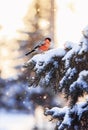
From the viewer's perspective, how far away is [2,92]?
761 inches

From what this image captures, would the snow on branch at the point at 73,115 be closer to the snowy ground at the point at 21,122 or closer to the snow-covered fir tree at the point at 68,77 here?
the snow-covered fir tree at the point at 68,77

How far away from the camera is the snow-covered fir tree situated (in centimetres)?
430

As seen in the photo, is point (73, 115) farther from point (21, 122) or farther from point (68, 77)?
point (21, 122)

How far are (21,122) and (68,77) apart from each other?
52.5 ft

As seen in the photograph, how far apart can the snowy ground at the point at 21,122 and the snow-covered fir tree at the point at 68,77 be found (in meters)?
11.6

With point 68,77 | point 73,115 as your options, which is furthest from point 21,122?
point 68,77

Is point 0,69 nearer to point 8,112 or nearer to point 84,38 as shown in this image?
point 8,112

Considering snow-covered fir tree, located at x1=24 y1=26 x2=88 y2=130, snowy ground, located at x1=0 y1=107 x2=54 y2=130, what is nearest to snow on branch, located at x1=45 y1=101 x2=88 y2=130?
snow-covered fir tree, located at x1=24 y1=26 x2=88 y2=130

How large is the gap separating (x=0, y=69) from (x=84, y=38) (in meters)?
16.5

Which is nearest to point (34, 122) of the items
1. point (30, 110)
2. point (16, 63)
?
point (30, 110)

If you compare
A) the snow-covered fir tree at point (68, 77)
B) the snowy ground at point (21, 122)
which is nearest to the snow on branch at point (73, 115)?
the snow-covered fir tree at point (68, 77)

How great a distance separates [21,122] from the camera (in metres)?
20.2

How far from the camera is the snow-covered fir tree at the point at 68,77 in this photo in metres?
4.30

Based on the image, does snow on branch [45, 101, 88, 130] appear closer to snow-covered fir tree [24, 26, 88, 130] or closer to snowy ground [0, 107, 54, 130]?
snow-covered fir tree [24, 26, 88, 130]
